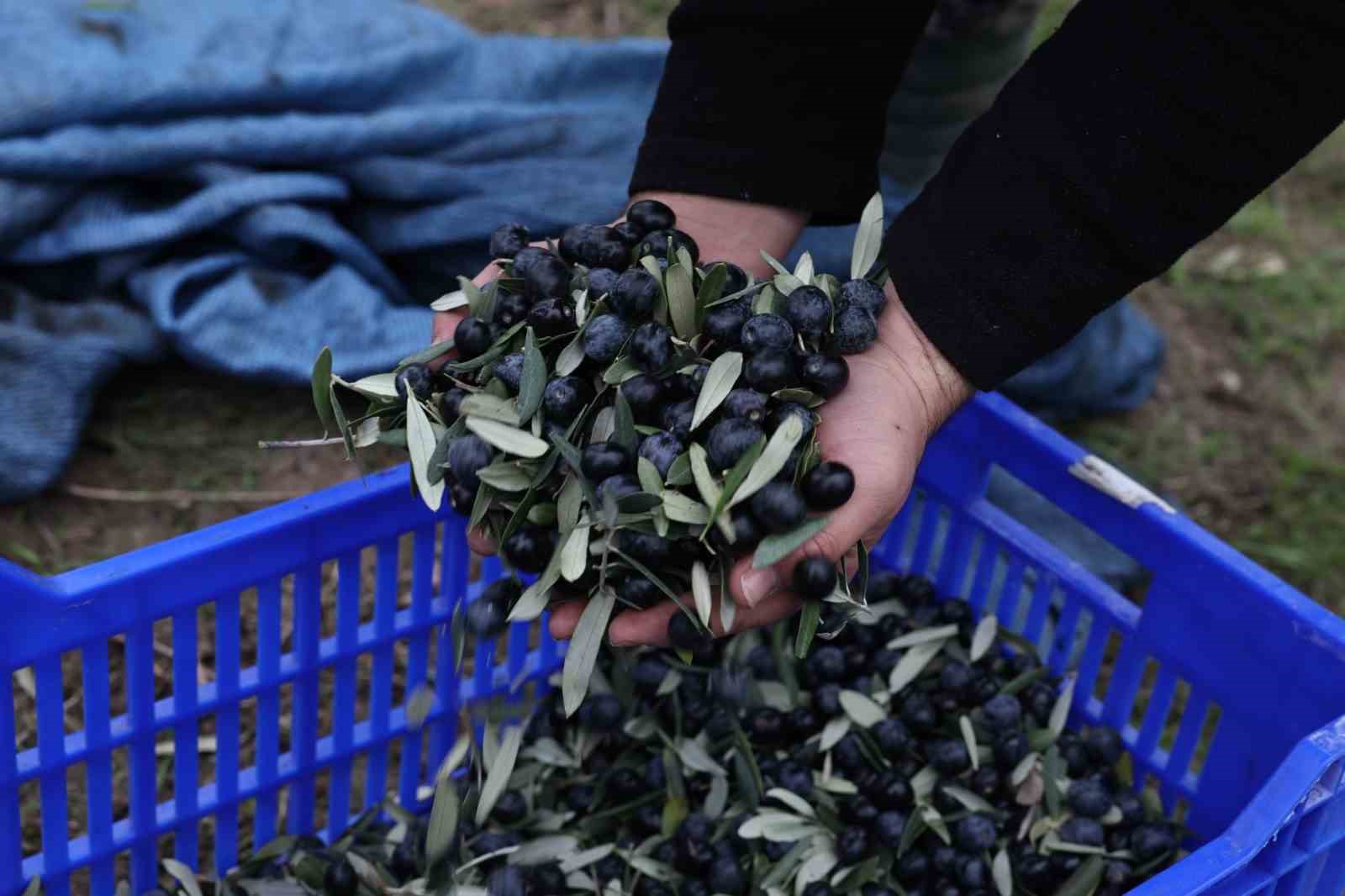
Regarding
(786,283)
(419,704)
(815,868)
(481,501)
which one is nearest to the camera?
(481,501)

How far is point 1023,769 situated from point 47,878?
3.17 ft

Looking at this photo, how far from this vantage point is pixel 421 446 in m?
1.22

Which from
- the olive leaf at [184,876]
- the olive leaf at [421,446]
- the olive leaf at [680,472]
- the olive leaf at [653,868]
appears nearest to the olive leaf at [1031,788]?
the olive leaf at [653,868]

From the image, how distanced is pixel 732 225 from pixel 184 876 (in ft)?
2.78

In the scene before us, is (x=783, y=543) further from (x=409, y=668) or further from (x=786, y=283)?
(x=409, y=668)

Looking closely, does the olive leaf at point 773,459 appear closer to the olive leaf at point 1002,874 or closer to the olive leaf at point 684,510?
the olive leaf at point 684,510

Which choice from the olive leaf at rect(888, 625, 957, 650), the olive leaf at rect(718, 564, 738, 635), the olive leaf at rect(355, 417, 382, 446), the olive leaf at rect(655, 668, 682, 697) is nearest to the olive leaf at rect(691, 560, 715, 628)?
the olive leaf at rect(718, 564, 738, 635)

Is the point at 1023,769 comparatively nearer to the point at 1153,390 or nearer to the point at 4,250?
the point at 1153,390

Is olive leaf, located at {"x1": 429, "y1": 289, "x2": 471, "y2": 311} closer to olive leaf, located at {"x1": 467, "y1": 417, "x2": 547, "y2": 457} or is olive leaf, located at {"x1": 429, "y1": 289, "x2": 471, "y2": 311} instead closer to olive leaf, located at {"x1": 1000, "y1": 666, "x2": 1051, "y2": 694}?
olive leaf, located at {"x1": 467, "y1": 417, "x2": 547, "y2": 457}

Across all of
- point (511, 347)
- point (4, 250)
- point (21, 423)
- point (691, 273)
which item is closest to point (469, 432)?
point (511, 347)

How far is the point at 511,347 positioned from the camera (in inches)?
50.0

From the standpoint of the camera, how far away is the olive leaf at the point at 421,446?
1.20 metres

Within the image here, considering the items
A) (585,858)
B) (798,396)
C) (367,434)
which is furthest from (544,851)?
(798,396)

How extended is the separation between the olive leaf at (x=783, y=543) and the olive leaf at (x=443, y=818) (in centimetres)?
43
